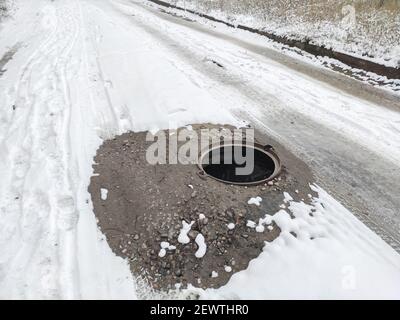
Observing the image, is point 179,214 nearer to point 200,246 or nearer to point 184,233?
point 184,233

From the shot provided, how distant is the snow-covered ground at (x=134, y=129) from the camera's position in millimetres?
3008

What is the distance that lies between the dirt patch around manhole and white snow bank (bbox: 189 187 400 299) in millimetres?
136

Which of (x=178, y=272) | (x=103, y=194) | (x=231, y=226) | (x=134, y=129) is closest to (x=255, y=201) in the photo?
(x=231, y=226)

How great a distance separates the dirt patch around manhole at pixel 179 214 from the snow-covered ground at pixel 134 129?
0.12 m

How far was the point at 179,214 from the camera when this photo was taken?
144 inches

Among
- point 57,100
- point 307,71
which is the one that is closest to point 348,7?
point 307,71

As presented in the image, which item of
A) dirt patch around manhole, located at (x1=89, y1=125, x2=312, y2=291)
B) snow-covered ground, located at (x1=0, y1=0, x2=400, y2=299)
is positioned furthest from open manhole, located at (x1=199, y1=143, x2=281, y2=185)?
snow-covered ground, located at (x1=0, y1=0, x2=400, y2=299)

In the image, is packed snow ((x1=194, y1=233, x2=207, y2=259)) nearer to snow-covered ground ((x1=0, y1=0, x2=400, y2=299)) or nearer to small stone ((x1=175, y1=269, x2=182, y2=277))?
snow-covered ground ((x1=0, y1=0, x2=400, y2=299))

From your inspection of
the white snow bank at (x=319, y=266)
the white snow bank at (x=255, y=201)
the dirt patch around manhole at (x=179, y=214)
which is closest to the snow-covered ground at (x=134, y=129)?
the white snow bank at (x=319, y=266)

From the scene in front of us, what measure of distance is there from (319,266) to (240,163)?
1.90 meters

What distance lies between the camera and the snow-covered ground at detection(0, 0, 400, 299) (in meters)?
3.01

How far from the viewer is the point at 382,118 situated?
19.9 ft
